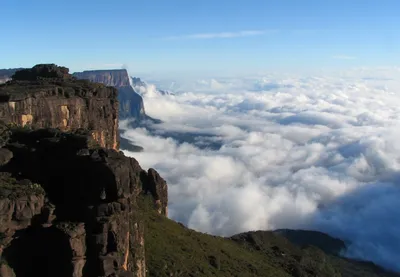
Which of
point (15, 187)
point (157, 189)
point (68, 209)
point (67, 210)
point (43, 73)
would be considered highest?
point (43, 73)

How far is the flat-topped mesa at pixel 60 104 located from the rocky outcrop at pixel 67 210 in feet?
71.8

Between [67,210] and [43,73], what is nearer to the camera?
[67,210]

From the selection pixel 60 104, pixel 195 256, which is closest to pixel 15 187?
pixel 60 104

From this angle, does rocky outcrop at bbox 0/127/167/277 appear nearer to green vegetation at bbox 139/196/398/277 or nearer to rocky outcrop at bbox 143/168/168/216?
green vegetation at bbox 139/196/398/277

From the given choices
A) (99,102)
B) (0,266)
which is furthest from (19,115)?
(0,266)

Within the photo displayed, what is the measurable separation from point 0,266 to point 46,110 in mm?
45775

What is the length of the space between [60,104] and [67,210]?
42.4 m

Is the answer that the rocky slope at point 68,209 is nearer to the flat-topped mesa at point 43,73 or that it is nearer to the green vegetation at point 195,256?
the green vegetation at point 195,256

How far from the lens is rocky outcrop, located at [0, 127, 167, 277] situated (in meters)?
45.5

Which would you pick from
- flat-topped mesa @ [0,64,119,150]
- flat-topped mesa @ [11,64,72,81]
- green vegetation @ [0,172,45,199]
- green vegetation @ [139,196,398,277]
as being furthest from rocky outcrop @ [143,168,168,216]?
green vegetation @ [0,172,45,199]

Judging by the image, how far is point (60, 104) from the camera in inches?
3445

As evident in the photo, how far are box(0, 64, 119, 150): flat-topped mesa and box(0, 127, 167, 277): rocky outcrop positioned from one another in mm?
21871

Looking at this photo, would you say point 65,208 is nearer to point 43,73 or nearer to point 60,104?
point 60,104

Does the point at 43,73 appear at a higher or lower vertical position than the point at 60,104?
higher
